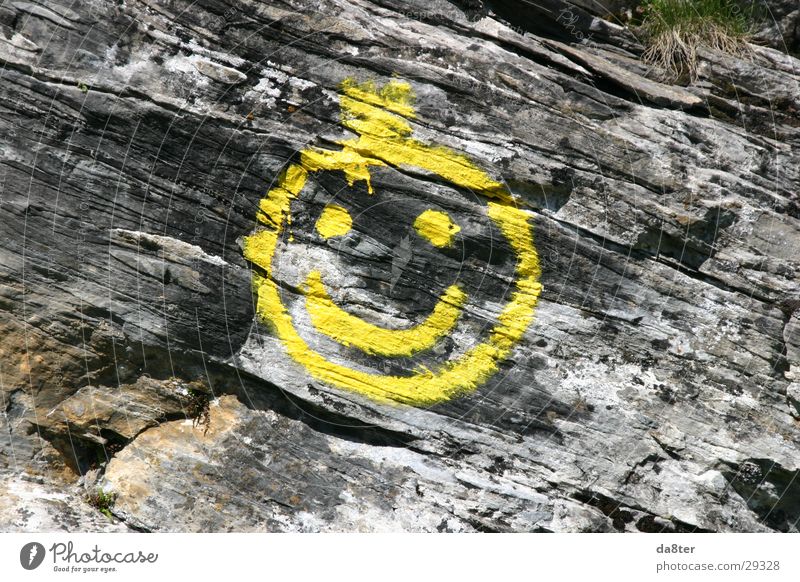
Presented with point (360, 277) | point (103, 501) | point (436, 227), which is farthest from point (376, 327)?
point (103, 501)

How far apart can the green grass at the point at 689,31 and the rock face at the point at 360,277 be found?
0.98 metres

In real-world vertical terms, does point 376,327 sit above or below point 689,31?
below

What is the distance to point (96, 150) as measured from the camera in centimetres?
658

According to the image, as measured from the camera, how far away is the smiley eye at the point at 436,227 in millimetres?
6676

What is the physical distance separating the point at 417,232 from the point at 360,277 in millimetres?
705

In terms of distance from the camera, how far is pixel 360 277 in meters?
6.69

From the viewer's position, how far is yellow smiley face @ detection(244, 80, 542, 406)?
6645 millimetres

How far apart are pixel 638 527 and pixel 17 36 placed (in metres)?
7.51

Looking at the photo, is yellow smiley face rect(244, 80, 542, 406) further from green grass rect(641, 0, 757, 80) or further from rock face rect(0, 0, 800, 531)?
green grass rect(641, 0, 757, 80)

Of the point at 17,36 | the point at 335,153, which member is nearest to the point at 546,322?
the point at 335,153
